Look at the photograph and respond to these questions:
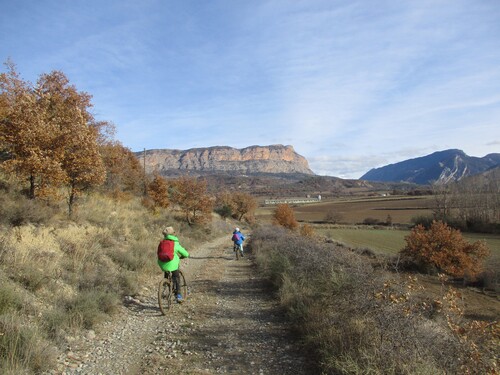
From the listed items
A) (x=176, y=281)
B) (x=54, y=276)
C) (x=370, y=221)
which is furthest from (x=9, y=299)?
(x=370, y=221)

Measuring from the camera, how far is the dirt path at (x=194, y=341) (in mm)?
5445

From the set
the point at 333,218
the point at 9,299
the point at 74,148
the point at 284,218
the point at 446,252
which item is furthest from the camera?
the point at 333,218

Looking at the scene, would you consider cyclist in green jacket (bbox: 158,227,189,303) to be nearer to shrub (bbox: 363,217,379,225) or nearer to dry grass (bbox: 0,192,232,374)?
dry grass (bbox: 0,192,232,374)

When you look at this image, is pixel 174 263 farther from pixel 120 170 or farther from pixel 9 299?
pixel 120 170

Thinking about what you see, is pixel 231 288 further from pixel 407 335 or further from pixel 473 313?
pixel 473 313

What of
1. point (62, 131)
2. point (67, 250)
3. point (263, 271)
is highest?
point (62, 131)

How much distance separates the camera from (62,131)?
13.0m

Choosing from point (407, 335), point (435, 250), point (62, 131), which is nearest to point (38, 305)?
point (407, 335)

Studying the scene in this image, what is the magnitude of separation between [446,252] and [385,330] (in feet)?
101

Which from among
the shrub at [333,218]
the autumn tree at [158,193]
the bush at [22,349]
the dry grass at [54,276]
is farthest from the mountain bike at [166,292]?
the shrub at [333,218]

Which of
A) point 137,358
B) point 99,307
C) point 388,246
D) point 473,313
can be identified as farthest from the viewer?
point 388,246

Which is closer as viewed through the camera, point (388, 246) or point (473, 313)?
point (473, 313)

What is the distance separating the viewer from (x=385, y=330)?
480cm

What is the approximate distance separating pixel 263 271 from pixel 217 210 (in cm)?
5453
